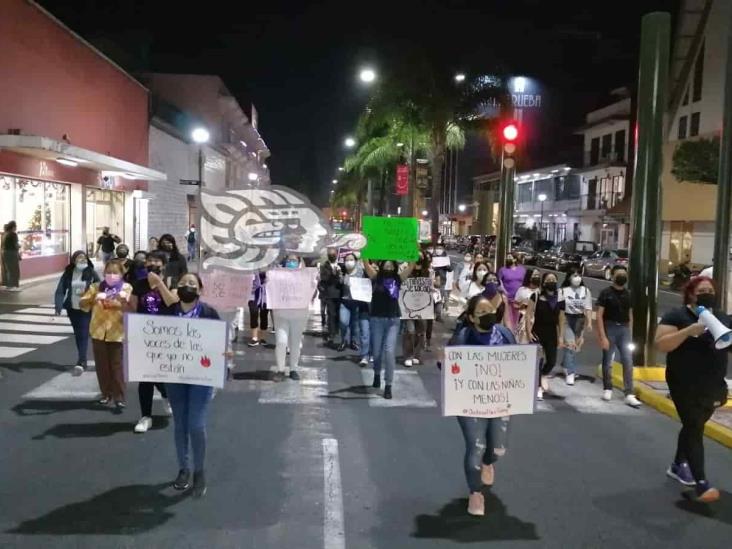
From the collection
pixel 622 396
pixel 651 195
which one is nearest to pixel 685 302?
pixel 622 396

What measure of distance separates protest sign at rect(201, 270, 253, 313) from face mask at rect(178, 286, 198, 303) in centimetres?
510

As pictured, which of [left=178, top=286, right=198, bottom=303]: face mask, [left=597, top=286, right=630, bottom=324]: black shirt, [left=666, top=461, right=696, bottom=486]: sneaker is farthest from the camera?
[left=597, top=286, right=630, bottom=324]: black shirt

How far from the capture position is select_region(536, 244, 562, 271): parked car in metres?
42.3

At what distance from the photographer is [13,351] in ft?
37.7

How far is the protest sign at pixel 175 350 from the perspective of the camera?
5820 millimetres

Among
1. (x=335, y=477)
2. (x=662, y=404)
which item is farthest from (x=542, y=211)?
(x=335, y=477)

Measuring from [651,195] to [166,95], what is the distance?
4265 centimetres

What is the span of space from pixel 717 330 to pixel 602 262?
1292 inches

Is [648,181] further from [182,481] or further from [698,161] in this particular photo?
[698,161]

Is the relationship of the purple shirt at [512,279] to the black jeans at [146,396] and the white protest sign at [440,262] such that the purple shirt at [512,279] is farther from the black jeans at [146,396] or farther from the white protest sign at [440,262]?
the black jeans at [146,396]

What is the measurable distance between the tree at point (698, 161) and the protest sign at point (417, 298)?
76.8 ft

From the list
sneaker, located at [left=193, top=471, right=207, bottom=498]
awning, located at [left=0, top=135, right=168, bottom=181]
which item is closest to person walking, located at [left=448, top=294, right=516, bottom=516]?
sneaker, located at [left=193, top=471, right=207, bottom=498]

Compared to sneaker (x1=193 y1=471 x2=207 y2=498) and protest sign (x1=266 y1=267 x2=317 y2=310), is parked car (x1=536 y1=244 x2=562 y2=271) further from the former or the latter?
sneaker (x1=193 y1=471 x2=207 y2=498)

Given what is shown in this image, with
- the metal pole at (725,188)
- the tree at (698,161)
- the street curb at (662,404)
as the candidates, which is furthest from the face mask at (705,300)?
the tree at (698,161)
